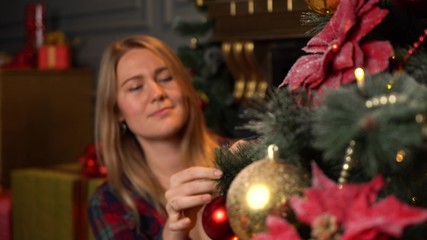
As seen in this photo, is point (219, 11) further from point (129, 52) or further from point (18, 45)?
point (18, 45)

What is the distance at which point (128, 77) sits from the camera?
1.53 metres

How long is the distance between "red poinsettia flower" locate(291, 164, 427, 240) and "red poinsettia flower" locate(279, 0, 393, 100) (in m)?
0.11

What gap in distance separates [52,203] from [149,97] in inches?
36.6

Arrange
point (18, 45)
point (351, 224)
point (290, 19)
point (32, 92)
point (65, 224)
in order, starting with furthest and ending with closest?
point (18, 45)
point (32, 92)
point (65, 224)
point (290, 19)
point (351, 224)

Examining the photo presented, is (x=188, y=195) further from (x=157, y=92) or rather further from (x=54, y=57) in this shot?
(x=54, y=57)

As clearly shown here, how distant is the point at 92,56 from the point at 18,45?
72 centimetres

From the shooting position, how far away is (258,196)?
1.56 feet

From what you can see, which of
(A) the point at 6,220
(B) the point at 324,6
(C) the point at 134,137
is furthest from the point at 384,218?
(A) the point at 6,220

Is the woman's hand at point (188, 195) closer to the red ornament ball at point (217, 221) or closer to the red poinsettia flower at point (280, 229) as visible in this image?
the red ornament ball at point (217, 221)

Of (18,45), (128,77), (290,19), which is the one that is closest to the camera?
(128,77)

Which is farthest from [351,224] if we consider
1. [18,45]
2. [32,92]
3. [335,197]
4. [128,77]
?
[18,45]

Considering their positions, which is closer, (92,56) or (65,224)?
(65,224)

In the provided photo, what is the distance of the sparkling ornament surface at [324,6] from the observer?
2.03 ft

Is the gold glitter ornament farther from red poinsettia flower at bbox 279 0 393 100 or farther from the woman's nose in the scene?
the woman's nose
